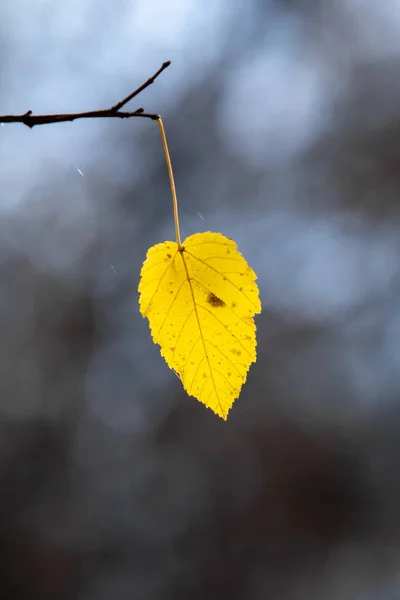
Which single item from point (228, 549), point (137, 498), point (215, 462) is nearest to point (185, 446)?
point (215, 462)

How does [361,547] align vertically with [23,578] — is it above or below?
above

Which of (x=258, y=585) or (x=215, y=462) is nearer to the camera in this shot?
(x=258, y=585)

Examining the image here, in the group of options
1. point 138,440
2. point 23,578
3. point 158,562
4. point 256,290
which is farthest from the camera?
point 138,440

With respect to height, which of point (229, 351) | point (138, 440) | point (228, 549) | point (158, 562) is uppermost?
point (138, 440)

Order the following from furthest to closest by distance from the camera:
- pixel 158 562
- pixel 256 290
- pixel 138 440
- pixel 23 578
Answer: pixel 138 440, pixel 158 562, pixel 23 578, pixel 256 290

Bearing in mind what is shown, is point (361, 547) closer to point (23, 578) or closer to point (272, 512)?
point (272, 512)
